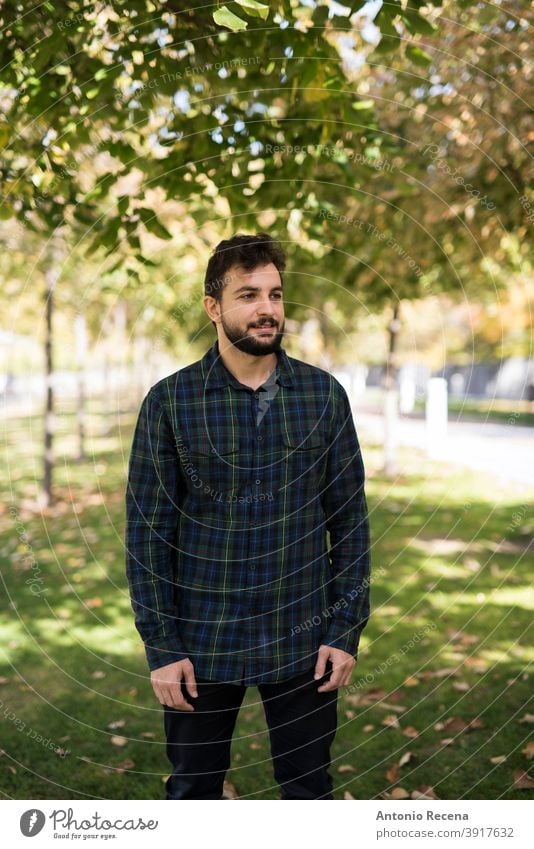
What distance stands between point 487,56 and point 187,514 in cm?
531

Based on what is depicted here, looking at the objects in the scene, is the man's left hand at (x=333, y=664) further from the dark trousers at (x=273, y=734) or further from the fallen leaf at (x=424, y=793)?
the fallen leaf at (x=424, y=793)

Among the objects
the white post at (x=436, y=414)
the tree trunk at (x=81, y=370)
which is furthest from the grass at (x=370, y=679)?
the tree trunk at (x=81, y=370)

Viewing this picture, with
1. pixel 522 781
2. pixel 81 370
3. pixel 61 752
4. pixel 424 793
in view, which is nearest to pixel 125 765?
pixel 61 752

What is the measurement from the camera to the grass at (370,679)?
15.4 ft

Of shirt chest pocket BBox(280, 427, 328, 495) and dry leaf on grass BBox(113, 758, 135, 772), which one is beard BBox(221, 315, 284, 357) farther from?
dry leaf on grass BBox(113, 758, 135, 772)

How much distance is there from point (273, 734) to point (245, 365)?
150 cm

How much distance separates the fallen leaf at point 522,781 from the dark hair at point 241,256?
3.07m

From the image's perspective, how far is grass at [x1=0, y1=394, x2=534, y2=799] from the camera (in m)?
4.68

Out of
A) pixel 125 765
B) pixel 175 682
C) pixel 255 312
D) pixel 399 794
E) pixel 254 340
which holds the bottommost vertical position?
pixel 125 765

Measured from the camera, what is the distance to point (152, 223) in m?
4.57

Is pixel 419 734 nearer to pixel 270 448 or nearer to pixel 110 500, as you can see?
pixel 270 448

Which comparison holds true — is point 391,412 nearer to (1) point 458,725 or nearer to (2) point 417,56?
(1) point 458,725
